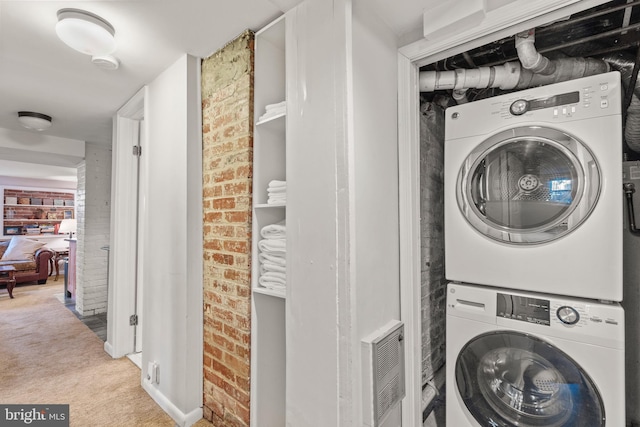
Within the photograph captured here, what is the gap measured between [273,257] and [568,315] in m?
1.34

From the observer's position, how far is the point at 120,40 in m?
1.68

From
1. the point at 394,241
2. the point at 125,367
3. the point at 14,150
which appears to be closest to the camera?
the point at 394,241

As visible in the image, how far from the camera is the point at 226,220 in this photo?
5.65 ft

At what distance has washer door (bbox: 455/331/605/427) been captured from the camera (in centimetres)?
125

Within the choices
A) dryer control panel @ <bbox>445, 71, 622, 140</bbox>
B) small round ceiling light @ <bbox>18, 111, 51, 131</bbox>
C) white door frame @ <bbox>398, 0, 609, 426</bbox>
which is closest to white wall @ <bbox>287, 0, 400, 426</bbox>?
white door frame @ <bbox>398, 0, 609, 426</bbox>

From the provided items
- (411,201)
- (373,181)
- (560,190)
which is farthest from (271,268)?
(560,190)

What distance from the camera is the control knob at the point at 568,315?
1255 millimetres

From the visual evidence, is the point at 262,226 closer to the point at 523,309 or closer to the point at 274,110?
the point at 274,110

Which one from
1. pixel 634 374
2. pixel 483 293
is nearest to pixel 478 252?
pixel 483 293

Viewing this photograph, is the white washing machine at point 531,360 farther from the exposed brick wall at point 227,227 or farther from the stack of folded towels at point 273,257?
the exposed brick wall at point 227,227

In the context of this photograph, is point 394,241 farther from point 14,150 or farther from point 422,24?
point 14,150

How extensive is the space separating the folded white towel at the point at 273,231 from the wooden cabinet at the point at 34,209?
839 cm

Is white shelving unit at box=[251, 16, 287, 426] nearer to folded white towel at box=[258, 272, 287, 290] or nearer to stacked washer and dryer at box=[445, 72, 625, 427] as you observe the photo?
folded white towel at box=[258, 272, 287, 290]

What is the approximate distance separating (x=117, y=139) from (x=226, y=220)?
1.83 metres
